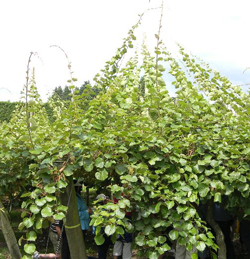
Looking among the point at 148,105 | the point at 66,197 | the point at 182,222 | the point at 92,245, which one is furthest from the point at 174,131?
the point at 92,245

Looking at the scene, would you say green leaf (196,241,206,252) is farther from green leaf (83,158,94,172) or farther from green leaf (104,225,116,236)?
green leaf (83,158,94,172)

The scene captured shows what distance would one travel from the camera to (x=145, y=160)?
8.58 feet

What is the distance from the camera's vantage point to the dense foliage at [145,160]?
234cm

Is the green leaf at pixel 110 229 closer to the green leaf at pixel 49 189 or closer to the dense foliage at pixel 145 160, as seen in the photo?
the dense foliage at pixel 145 160

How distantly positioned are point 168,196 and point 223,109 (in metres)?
1.39

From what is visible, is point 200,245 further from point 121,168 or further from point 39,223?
point 39,223

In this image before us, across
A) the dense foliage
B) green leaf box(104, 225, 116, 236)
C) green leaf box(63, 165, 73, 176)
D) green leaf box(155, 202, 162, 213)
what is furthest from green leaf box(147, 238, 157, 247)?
green leaf box(63, 165, 73, 176)

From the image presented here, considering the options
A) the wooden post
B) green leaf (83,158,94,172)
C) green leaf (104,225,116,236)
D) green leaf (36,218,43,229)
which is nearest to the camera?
green leaf (104,225,116,236)

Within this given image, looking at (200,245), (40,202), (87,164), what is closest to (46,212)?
(40,202)

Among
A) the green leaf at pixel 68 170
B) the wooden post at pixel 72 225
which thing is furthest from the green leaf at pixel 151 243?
the green leaf at pixel 68 170

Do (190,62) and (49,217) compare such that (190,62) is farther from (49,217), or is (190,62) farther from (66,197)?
(49,217)

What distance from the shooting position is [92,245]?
21.6 ft

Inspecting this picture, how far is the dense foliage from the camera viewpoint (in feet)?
7.67

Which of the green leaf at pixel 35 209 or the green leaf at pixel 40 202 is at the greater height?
the green leaf at pixel 40 202
